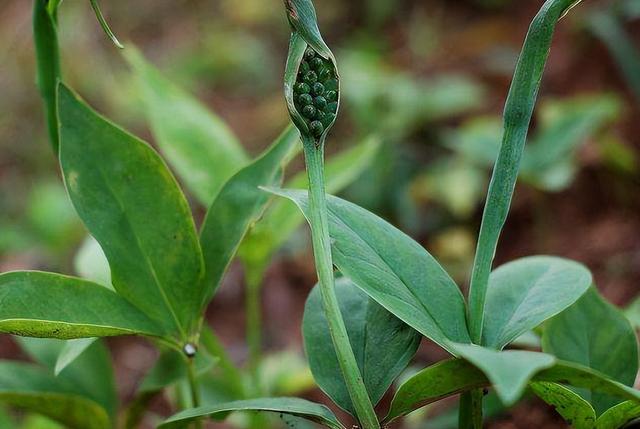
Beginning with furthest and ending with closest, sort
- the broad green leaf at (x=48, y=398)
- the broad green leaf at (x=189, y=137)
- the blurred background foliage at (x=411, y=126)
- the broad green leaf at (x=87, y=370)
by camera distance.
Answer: the blurred background foliage at (x=411, y=126) → the broad green leaf at (x=189, y=137) → the broad green leaf at (x=87, y=370) → the broad green leaf at (x=48, y=398)

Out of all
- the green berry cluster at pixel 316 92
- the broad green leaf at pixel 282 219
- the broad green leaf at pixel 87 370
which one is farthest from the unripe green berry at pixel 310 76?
the broad green leaf at pixel 87 370

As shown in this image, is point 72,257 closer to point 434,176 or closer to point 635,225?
point 434,176

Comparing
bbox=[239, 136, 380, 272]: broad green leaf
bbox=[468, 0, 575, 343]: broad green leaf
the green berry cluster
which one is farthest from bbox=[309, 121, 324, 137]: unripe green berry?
bbox=[239, 136, 380, 272]: broad green leaf

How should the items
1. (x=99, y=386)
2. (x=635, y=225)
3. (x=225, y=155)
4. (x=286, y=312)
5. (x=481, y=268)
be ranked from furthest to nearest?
1. (x=286, y=312)
2. (x=635, y=225)
3. (x=225, y=155)
4. (x=99, y=386)
5. (x=481, y=268)

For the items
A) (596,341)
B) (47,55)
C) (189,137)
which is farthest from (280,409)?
(189,137)

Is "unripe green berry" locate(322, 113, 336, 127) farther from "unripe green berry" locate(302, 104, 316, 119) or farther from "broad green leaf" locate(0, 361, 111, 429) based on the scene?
"broad green leaf" locate(0, 361, 111, 429)

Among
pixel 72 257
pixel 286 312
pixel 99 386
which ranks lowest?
pixel 99 386

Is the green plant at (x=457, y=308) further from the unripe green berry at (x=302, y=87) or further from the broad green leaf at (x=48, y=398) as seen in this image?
the broad green leaf at (x=48, y=398)

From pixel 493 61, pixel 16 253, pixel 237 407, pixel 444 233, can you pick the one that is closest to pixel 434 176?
pixel 444 233
